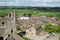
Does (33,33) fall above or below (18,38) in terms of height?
below

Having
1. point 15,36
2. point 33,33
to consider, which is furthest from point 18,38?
point 33,33

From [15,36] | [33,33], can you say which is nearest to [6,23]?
[15,36]

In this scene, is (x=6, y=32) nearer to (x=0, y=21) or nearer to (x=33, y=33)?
(x=0, y=21)

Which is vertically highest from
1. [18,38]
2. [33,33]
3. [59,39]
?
[18,38]

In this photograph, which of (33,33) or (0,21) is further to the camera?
(33,33)

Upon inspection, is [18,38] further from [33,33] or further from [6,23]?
[33,33]

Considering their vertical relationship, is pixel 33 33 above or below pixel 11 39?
below

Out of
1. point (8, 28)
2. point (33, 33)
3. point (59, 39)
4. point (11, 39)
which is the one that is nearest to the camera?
point (11, 39)

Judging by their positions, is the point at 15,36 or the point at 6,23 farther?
the point at 6,23

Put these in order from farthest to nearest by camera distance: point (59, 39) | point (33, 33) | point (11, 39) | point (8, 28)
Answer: point (33, 33), point (59, 39), point (8, 28), point (11, 39)
